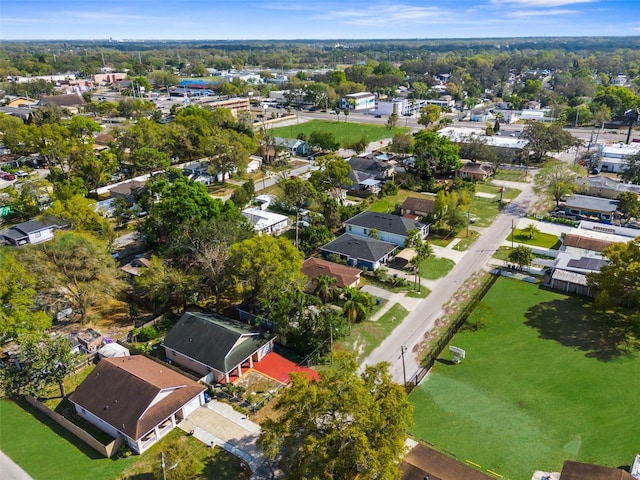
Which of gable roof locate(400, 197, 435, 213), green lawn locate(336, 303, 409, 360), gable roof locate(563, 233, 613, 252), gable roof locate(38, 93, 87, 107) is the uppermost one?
gable roof locate(38, 93, 87, 107)

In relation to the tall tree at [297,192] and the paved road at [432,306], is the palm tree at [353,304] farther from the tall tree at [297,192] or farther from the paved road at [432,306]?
the tall tree at [297,192]

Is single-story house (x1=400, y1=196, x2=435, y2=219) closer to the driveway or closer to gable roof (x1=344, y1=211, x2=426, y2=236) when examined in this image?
gable roof (x1=344, y1=211, x2=426, y2=236)

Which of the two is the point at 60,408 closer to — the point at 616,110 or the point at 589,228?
the point at 589,228

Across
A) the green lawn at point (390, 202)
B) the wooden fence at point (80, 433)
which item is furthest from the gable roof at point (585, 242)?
the wooden fence at point (80, 433)

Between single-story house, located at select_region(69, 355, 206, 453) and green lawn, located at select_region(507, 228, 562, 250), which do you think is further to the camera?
green lawn, located at select_region(507, 228, 562, 250)

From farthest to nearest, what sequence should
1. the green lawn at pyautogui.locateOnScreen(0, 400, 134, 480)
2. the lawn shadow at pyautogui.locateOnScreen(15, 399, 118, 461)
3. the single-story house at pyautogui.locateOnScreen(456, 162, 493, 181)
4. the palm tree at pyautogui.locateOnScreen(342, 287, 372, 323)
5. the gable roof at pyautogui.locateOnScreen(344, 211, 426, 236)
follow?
the single-story house at pyautogui.locateOnScreen(456, 162, 493, 181) → the gable roof at pyautogui.locateOnScreen(344, 211, 426, 236) → the palm tree at pyautogui.locateOnScreen(342, 287, 372, 323) → the lawn shadow at pyautogui.locateOnScreen(15, 399, 118, 461) → the green lawn at pyautogui.locateOnScreen(0, 400, 134, 480)

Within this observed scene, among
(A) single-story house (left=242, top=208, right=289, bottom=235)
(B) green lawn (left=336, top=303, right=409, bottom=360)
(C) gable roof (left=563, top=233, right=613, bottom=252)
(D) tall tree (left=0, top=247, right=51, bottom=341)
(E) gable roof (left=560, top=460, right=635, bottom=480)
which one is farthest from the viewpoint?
(A) single-story house (left=242, top=208, right=289, bottom=235)

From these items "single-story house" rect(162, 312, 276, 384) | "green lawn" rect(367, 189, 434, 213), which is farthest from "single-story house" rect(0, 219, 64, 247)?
"green lawn" rect(367, 189, 434, 213)
